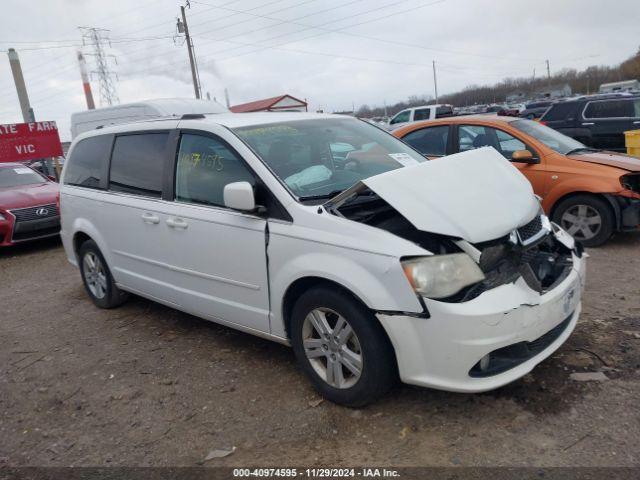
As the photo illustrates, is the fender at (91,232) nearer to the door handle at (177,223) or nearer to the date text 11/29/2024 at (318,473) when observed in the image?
the door handle at (177,223)

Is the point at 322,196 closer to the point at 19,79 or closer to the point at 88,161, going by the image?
the point at 88,161

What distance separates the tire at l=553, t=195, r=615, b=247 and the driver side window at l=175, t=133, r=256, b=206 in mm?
4197

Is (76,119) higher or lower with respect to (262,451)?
higher

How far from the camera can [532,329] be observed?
2738 millimetres

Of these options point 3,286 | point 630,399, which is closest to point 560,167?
point 630,399

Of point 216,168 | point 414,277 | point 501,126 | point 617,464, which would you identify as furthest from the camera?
point 501,126

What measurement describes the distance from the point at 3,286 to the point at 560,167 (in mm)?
7071

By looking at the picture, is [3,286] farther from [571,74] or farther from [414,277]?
[571,74]

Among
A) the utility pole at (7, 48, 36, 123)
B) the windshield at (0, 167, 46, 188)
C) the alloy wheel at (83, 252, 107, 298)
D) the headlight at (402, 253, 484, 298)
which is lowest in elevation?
the alloy wheel at (83, 252, 107, 298)

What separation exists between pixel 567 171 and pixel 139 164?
462cm

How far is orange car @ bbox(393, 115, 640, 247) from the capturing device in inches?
226

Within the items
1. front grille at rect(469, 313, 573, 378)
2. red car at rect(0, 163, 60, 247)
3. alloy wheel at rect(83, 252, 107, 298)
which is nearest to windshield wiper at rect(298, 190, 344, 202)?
front grille at rect(469, 313, 573, 378)

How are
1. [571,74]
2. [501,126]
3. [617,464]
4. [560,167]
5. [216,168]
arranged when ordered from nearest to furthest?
[617,464]
[216,168]
[560,167]
[501,126]
[571,74]

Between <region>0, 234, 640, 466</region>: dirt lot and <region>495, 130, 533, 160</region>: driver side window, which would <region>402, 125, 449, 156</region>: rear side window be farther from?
<region>0, 234, 640, 466</region>: dirt lot
